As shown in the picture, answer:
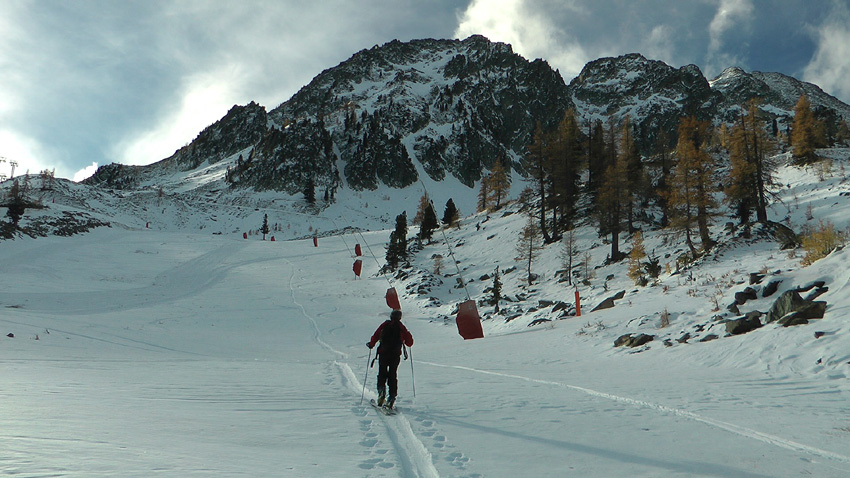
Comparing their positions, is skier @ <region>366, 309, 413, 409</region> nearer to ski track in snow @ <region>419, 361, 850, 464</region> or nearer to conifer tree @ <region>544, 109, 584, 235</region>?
ski track in snow @ <region>419, 361, 850, 464</region>

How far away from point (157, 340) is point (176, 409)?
1112cm

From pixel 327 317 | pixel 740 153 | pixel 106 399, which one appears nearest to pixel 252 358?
pixel 106 399

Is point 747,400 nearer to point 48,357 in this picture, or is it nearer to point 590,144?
point 48,357

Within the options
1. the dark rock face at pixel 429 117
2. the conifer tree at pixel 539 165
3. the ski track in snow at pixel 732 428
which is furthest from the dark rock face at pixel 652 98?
the ski track in snow at pixel 732 428

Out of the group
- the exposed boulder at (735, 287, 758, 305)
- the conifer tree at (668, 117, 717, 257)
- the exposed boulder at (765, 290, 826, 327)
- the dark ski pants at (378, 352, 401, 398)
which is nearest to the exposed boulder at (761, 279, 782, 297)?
the exposed boulder at (735, 287, 758, 305)

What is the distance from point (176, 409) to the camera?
6.51m

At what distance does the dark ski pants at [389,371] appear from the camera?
746 centimetres

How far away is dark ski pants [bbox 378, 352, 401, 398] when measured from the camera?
746cm

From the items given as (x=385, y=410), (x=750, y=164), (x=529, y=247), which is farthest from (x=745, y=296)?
(x=529, y=247)

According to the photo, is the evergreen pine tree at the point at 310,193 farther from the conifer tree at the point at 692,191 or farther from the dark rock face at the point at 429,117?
the conifer tree at the point at 692,191

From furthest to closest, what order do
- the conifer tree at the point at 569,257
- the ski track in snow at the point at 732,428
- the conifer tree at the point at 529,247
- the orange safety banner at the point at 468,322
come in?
the conifer tree at the point at 529,247 < the conifer tree at the point at 569,257 < the orange safety banner at the point at 468,322 < the ski track in snow at the point at 732,428

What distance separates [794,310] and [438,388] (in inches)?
375

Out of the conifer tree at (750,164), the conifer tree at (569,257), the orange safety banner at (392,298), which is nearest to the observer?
the orange safety banner at (392,298)

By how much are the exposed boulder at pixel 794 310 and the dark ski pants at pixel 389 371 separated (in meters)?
10.1
